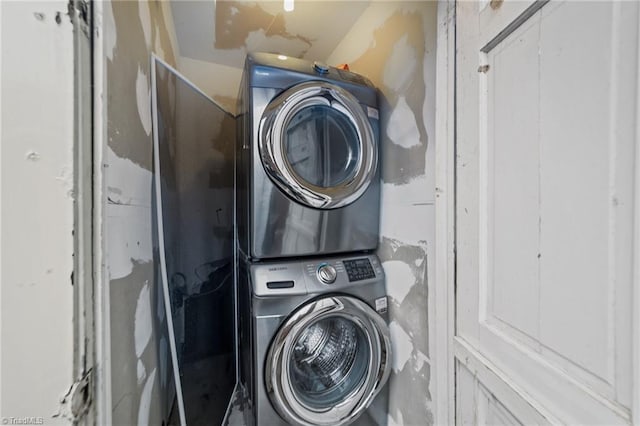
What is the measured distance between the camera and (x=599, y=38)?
1.50ft

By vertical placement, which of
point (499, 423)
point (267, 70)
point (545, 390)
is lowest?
point (499, 423)

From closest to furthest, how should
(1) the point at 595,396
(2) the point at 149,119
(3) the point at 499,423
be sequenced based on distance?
(1) the point at 595,396, (3) the point at 499,423, (2) the point at 149,119

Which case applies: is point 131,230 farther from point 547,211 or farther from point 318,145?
point 547,211

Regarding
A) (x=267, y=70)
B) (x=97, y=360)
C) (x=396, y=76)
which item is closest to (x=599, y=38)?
(x=396, y=76)

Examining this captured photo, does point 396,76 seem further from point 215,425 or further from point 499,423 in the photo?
point 215,425

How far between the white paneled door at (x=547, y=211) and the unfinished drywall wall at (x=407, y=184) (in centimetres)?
18

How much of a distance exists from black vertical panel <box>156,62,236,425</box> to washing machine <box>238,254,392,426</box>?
0.70ft

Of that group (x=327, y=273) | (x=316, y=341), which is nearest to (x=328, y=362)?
(x=316, y=341)

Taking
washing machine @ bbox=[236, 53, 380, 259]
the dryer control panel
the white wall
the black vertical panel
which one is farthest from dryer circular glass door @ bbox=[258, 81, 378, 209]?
the white wall

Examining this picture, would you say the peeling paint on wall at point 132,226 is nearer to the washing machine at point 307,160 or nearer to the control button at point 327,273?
the washing machine at point 307,160

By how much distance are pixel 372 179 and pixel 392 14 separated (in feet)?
2.68

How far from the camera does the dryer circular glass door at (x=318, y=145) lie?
104 cm

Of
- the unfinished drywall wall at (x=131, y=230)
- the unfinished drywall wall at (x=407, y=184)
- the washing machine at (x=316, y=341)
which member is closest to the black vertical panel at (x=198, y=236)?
the unfinished drywall wall at (x=131, y=230)

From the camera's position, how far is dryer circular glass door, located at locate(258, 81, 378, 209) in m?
1.04
